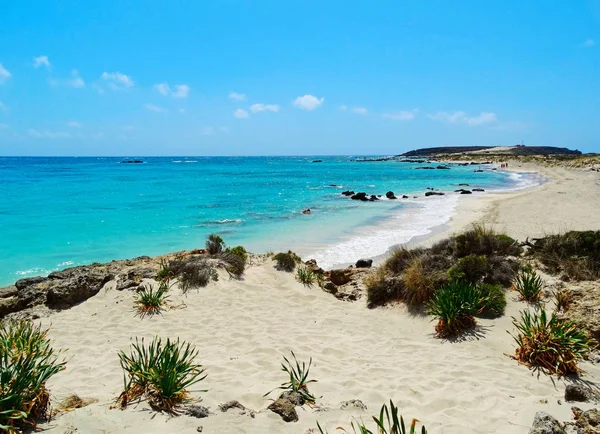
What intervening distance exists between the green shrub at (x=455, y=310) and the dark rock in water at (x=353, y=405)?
9.49 feet

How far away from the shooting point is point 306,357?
6016 millimetres

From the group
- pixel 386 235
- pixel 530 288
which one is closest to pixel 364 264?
pixel 530 288

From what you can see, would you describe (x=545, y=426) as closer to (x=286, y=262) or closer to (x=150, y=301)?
(x=150, y=301)

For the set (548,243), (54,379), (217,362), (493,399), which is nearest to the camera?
(493,399)

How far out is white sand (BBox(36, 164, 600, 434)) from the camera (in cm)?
402

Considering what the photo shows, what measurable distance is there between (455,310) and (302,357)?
2842mm

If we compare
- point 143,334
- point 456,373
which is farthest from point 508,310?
point 143,334

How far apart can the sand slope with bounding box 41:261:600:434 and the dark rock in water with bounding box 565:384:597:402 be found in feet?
0.63

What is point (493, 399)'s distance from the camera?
454 centimetres

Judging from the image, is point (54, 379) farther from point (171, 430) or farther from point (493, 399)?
point (493, 399)

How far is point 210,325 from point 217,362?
176cm

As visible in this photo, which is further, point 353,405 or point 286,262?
point 286,262

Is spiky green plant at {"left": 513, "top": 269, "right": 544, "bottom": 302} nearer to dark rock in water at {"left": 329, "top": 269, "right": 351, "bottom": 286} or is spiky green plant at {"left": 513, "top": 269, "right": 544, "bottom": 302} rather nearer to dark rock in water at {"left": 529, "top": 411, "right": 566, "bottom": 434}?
dark rock in water at {"left": 529, "top": 411, "right": 566, "bottom": 434}

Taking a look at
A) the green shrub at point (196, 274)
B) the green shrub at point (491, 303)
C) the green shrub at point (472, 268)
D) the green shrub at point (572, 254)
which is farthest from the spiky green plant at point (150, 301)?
the green shrub at point (572, 254)
